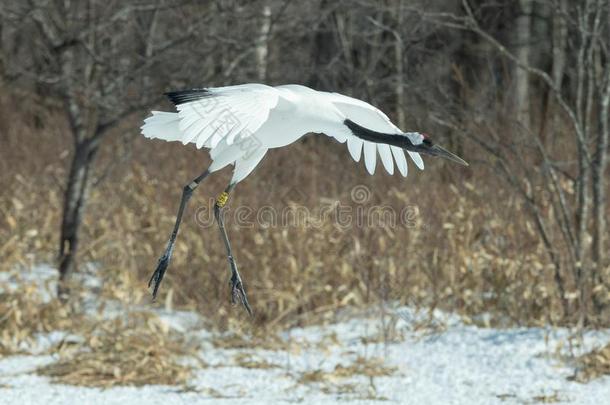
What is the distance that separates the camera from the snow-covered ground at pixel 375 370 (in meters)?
6.06

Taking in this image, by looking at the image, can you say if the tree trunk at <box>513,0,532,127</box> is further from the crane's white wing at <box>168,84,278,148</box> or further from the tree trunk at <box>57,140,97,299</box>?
the crane's white wing at <box>168,84,278,148</box>

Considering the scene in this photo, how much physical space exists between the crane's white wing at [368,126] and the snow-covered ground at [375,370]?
243 cm

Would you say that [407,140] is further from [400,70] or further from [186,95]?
[400,70]

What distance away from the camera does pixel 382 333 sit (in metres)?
7.25

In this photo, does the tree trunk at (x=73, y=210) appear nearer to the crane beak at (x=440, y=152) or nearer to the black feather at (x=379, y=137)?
the black feather at (x=379, y=137)

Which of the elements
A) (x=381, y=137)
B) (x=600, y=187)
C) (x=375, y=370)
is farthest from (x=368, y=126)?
(x=600, y=187)

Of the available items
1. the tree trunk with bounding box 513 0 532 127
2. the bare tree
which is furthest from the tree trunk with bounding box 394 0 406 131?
the tree trunk with bounding box 513 0 532 127

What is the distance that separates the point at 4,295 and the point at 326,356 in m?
2.20

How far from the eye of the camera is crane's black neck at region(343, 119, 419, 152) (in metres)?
3.41

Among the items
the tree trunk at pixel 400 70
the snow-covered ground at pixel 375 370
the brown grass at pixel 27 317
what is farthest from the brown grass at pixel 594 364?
the brown grass at pixel 27 317

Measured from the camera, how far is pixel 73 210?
7332 millimetres

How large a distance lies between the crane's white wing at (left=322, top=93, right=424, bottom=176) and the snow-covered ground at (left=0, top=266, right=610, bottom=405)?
243cm

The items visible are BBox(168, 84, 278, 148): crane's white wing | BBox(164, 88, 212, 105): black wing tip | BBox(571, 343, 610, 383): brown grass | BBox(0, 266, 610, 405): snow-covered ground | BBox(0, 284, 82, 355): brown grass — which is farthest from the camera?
BBox(0, 284, 82, 355): brown grass

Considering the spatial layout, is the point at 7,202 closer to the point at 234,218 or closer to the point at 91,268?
the point at 91,268
